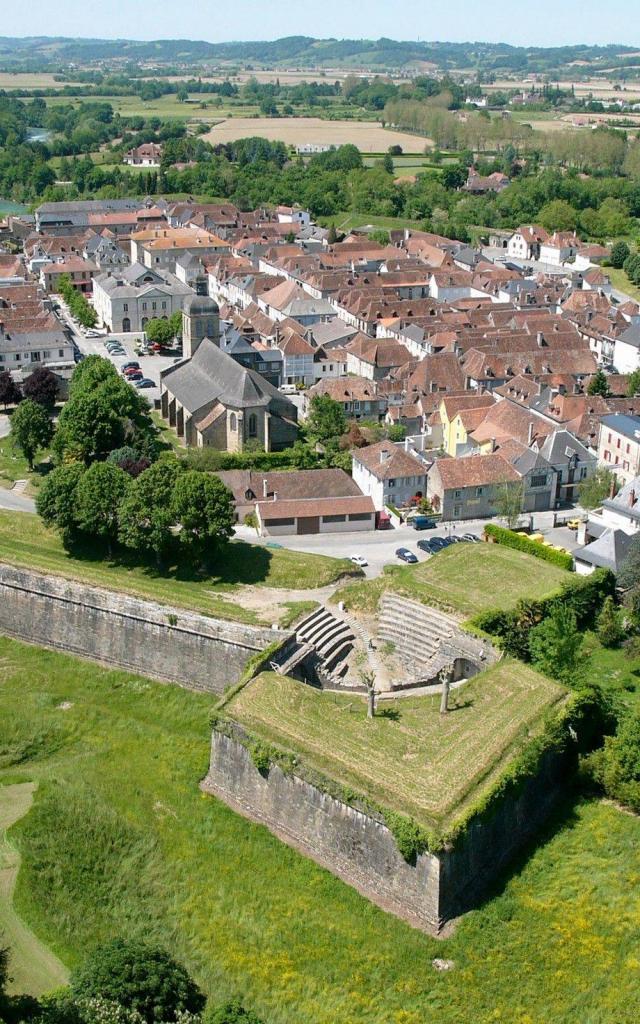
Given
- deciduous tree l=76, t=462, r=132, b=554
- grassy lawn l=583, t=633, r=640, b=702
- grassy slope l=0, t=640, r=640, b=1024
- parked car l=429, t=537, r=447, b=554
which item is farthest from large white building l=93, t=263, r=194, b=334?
grassy slope l=0, t=640, r=640, b=1024

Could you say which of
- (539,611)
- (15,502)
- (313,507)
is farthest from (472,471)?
(15,502)

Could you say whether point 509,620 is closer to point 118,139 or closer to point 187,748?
point 187,748

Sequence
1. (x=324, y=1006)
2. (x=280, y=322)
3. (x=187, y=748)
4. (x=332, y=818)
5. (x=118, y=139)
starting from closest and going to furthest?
(x=324, y=1006) → (x=332, y=818) → (x=187, y=748) → (x=280, y=322) → (x=118, y=139)

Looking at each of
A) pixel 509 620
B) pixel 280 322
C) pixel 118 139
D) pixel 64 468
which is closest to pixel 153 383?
pixel 280 322

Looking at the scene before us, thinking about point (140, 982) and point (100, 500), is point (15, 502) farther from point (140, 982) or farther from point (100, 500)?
point (140, 982)

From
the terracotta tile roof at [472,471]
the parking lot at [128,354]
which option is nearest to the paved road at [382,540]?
the terracotta tile roof at [472,471]

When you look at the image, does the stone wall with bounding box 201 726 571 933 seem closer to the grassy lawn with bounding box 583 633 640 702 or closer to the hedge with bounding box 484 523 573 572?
the grassy lawn with bounding box 583 633 640 702
